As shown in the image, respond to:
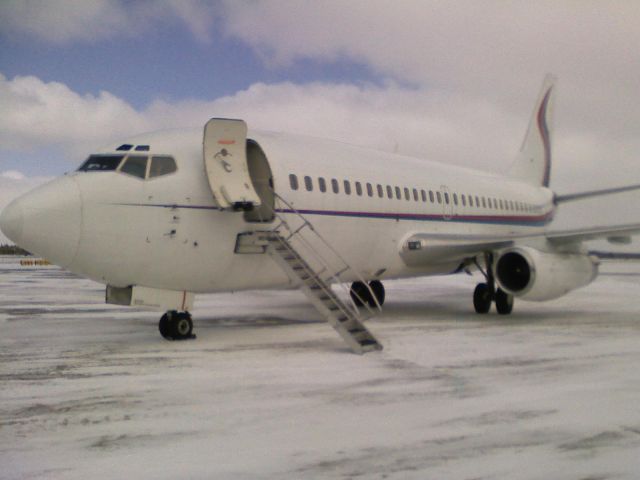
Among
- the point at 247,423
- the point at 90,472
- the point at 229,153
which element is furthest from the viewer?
the point at 229,153

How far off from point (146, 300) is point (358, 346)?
3233 mm

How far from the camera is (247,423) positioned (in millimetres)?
5113

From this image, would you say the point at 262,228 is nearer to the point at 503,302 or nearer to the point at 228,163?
the point at 228,163

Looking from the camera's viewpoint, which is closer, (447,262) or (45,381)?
(45,381)

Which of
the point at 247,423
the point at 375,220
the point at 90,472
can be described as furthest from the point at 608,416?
the point at 375,220

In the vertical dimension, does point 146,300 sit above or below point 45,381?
above

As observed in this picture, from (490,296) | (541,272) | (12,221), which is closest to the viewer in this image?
(12,221)

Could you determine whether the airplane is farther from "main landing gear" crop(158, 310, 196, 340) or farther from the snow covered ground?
the snow covered ground

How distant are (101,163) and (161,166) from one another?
0.87m

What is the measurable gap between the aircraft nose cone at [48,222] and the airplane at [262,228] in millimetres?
18

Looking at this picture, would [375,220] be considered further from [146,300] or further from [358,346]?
[146,300]

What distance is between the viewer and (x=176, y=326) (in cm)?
953

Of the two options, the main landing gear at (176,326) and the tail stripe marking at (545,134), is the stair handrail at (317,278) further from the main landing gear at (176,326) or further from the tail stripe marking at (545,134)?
the tail stripe marking at (545,134)

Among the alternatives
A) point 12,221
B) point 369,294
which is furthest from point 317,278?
point 369,294
